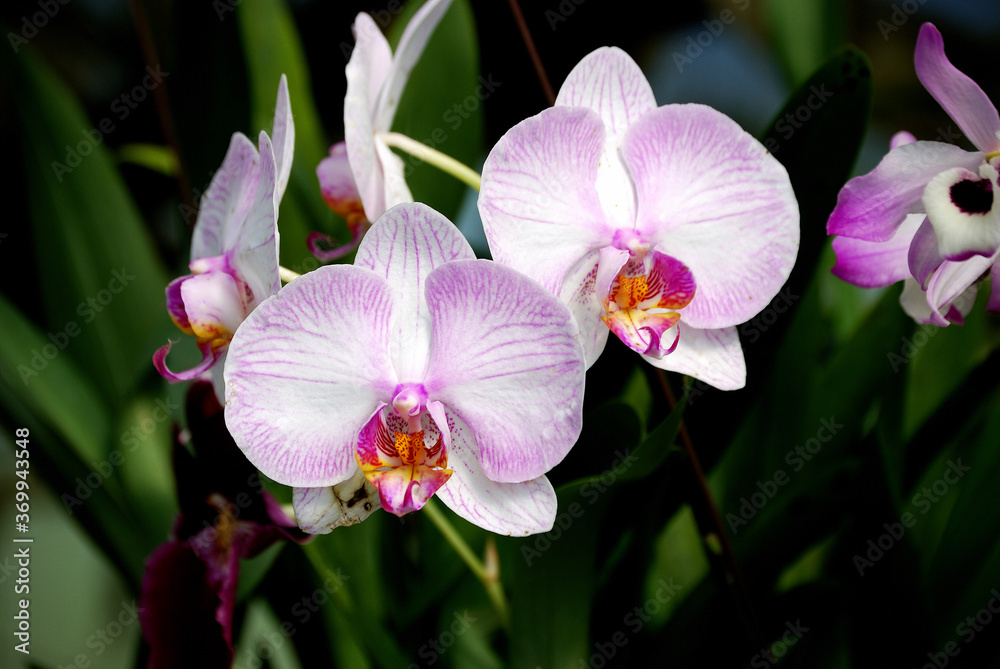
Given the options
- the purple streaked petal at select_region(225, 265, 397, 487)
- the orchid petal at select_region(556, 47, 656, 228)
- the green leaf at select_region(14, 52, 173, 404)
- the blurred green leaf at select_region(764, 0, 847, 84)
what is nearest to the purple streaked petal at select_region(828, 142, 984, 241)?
the orchid petal at select_region(556, 47, 656, 228)

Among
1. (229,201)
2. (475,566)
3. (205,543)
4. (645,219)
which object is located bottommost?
(475,566)

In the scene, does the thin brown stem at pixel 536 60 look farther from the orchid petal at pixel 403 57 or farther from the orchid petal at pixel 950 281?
the orchid petal at pixel 950 281

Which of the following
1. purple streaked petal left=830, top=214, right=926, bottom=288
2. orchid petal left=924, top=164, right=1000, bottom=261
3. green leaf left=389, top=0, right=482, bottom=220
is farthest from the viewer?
green leaf left=389, top=0, right=482, bottom=220

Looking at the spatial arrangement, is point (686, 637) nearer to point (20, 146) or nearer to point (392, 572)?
point (392, 572)

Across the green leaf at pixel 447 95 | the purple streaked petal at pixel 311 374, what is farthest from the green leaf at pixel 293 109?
the purple streaked petal at pixel 311 374

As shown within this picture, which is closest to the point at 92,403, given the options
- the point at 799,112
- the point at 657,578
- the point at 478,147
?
the point at 478,147

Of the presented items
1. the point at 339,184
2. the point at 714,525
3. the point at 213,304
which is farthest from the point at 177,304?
the point at 714,525

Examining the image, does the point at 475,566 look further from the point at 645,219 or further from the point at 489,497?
the point at 645,219

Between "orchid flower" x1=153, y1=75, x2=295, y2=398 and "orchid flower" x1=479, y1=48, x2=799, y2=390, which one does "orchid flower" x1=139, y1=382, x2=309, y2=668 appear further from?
"orchid flower" x1=479, y1=48, x2=799, y2=390
